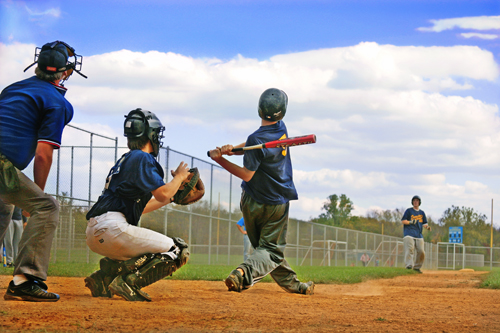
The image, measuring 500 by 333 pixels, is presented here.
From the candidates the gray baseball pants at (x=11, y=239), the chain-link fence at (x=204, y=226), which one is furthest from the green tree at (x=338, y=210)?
the gray baseball pants at (x=11, y=239)

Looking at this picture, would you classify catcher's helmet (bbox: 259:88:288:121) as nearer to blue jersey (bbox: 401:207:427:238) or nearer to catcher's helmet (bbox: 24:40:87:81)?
catcher's helmet (bbox: 24:40:87:81)

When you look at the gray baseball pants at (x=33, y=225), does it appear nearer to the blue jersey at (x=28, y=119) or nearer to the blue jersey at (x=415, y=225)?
the blue jersey at (x=28, y=119)

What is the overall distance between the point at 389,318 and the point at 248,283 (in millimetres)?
1434

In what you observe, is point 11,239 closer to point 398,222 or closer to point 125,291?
point 125,291

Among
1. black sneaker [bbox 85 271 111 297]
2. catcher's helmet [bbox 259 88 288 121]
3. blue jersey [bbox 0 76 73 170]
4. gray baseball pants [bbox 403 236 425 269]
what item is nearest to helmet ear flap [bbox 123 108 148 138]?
blue jersey [bbox 0 76 73 170]

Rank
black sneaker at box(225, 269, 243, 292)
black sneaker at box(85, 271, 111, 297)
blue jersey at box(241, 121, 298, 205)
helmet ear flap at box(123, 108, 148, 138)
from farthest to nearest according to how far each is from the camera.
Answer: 1. blue jersey at box(241, 121, 298, 205)
2. black sneaker at box(225, 269, 243, 292)
3. black sneaker at box(85, 271, 111, 297)
4. helmet ear flap at box(123, 108, 148, 138)

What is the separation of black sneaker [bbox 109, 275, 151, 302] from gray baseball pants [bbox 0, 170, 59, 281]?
0.58 meters

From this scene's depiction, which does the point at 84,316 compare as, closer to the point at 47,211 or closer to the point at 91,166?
the point at 47,211

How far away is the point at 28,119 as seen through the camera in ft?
12.6

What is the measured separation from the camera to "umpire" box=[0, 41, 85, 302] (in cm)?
375

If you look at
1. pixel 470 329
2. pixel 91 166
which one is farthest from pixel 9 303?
pixel 91 166

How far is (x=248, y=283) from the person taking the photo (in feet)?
16.1

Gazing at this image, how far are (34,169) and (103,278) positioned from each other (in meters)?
1.21

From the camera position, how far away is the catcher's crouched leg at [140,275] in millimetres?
4191
